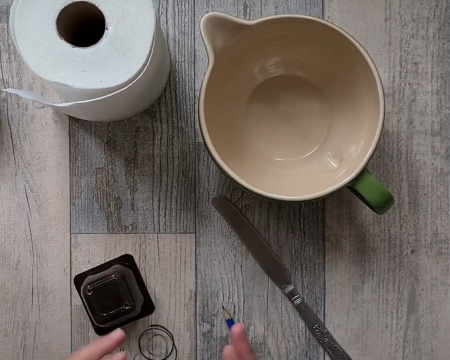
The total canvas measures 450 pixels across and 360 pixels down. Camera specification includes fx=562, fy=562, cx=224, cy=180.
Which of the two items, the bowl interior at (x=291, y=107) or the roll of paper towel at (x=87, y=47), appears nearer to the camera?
the roll of paper towel at (x=87, y=47)

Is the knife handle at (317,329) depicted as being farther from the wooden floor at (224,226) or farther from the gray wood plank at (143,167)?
the gray wood plank at (143,167)

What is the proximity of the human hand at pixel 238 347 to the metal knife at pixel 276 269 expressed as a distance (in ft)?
0.22

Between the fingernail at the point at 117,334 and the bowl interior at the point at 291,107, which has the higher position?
the bowl interior at the point at 291,107

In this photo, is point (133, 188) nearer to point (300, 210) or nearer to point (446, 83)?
point (300, 210)

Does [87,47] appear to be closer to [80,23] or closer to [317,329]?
[80,23]

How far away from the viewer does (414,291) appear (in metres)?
0.64

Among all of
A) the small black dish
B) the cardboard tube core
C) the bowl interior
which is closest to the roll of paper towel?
the cardboard tube core

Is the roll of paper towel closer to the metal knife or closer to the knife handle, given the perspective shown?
the metal knife

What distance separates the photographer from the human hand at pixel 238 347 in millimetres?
620

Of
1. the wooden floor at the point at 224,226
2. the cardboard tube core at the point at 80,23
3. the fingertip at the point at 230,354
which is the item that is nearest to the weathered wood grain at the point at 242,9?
the wooden floor at the point at 224,226

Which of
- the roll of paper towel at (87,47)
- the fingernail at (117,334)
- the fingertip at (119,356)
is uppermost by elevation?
the roll of paper towel at (87,47)

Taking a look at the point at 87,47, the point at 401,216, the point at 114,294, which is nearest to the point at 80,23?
the point at 87,47

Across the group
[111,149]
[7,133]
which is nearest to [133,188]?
[111,149]

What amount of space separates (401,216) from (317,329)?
16cm
